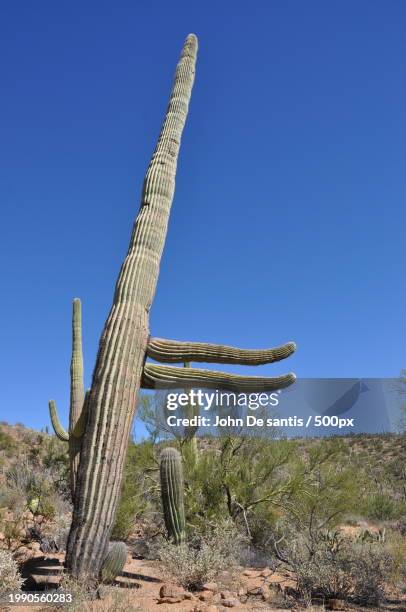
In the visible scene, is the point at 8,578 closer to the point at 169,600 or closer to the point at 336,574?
the point at 169,600

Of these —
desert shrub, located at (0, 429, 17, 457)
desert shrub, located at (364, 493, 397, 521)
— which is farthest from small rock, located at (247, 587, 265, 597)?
desert shrub, located at (0, 429, 17, 457)

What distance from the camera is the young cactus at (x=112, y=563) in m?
5.16

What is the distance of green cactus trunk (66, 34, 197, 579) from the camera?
16.2ft

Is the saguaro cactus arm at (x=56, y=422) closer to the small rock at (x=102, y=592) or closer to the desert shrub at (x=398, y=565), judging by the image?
the small rock at (x=102, y=592)

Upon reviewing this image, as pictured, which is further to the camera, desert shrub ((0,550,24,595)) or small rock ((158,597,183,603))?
small rock ((158,597,183,603))

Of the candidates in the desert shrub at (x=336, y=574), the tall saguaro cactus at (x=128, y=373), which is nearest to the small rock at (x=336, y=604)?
the desert shrub at (x=336, y=574)

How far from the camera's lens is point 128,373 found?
212 inches

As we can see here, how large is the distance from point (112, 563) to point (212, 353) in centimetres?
225

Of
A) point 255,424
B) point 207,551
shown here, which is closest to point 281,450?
point 255,424

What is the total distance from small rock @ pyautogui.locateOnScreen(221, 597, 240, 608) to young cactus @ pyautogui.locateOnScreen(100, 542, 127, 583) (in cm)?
134

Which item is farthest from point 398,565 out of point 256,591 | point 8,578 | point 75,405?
point 8,578

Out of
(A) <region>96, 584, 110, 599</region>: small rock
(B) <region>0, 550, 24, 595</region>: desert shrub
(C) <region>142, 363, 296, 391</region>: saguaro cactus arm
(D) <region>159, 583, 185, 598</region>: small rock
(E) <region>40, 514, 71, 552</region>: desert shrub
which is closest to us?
(A) <region>96, 584, 110, 599</region>: small rock

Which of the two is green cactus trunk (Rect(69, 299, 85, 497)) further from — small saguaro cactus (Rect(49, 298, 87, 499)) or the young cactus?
the young cactus

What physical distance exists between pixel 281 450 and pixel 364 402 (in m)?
11.5
